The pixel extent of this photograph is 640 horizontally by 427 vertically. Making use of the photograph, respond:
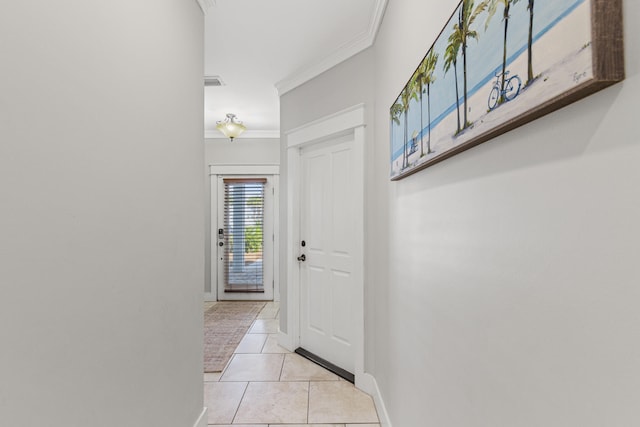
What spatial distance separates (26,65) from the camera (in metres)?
0.76

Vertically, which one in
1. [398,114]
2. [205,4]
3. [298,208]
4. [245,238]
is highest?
[205,4]

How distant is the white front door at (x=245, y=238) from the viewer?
5230mm

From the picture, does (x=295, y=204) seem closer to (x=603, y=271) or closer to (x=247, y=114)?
(x=247, y=114)

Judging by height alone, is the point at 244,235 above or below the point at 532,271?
below

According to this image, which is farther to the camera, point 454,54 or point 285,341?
point 285,341

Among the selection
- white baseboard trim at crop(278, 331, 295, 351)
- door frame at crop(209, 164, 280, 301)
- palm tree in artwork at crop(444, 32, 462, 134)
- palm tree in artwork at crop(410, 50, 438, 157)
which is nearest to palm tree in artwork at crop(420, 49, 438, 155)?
palm tree in artwork at crop(410, 50, 438, 157)

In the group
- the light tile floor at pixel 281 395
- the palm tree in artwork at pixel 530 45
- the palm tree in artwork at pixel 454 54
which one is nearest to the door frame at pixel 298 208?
the light tile floor at pixel 281 395

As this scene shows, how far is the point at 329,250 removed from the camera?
9.40 feet

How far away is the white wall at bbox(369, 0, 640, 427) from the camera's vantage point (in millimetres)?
439

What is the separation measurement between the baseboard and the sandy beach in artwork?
1783 millimetres

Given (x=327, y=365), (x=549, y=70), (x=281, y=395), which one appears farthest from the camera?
(x=327, y=365)

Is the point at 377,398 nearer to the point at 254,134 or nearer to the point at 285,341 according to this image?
the point at 285,341

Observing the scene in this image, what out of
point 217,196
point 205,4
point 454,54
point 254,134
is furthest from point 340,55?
point 217,196

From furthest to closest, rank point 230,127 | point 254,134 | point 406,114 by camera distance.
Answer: point 254,134
point 230,127
point 406,114
